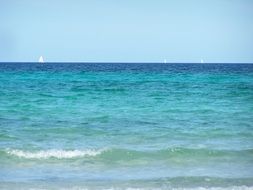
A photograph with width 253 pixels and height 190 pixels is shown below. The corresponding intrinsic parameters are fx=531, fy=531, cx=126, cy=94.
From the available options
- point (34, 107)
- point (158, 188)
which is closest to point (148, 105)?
point (34, 107)

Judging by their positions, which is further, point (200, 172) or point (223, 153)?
point (223, 153)

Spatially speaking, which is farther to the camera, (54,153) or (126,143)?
(126,143)

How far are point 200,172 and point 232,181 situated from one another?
100cm

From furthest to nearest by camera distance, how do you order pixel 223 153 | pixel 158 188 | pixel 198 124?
pixel 198 124 → pixel 223 153 → pixel 158 188

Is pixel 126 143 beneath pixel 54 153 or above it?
beneath

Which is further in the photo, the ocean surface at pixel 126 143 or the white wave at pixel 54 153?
the white wave at pixel 54 153

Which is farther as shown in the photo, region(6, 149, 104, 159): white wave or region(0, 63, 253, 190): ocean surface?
region(6, 149, 104, 159): white wave

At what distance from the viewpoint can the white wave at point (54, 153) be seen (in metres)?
13.0

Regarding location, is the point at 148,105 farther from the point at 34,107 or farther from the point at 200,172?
the point at 200,172

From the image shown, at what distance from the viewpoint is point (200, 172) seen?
37.6ft

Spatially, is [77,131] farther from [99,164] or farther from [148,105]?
[148,105]

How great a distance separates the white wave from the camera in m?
13.0

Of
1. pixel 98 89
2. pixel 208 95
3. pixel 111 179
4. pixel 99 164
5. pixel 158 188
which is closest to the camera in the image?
pixel 158 188

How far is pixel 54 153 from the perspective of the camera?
13281mm
